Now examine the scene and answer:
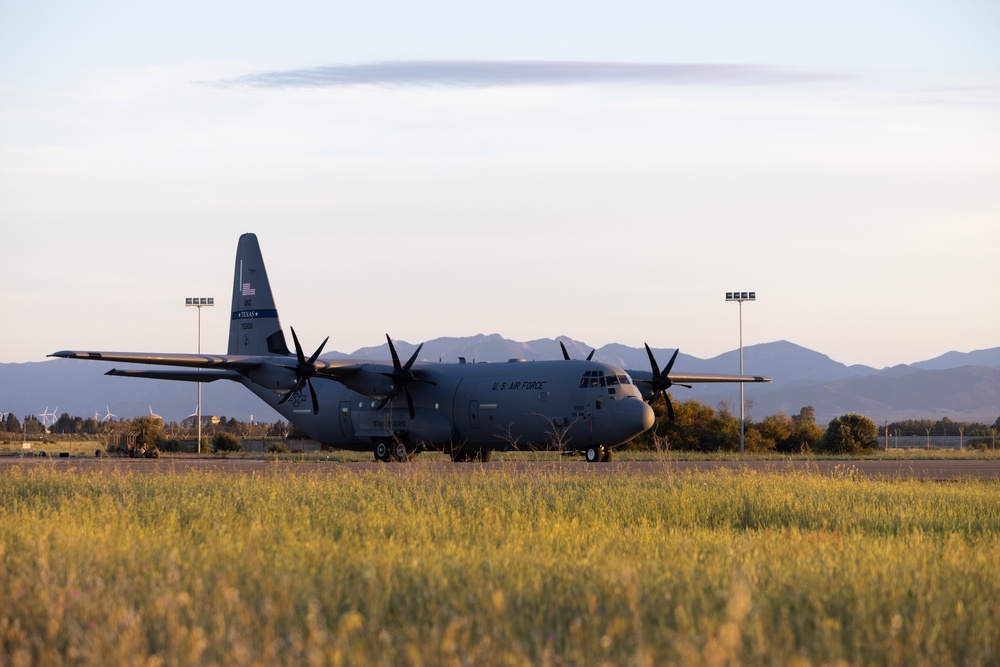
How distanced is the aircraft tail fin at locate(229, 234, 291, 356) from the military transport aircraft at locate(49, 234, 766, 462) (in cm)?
6

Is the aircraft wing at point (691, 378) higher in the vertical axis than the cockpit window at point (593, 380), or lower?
higher

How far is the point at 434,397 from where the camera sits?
39.8 metres

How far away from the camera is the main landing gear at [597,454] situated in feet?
120

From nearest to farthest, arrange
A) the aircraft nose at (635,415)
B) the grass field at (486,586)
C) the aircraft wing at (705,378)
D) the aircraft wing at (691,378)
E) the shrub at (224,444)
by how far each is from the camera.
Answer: the grass field at (486,586) < the aircraft nose at (635,415) < the aircraft wing at (691,378) < the aircraft wing at (705,378) < the shrub at (224,444)

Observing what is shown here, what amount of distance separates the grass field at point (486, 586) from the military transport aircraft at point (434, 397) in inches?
773

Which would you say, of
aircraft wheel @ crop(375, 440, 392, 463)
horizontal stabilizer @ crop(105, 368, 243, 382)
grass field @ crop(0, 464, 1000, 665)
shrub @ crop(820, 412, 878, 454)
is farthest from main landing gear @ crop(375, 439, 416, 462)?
grass field @ crop(0, 464, 1000, 665)

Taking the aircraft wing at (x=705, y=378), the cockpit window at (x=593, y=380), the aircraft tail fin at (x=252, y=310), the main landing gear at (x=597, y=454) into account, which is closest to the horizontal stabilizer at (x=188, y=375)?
the aircraft tail fin at (x=252, y=310)

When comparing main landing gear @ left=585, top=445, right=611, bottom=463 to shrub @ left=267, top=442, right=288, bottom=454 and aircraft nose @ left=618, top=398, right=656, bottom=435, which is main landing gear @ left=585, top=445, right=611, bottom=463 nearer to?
aircraft nose @ left=618, top=398, right=656, bottom=435

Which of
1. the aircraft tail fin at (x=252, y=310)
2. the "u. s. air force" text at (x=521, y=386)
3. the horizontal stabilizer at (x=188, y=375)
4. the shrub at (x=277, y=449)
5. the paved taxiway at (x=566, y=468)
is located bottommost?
the shrub at (x=277, y=449)

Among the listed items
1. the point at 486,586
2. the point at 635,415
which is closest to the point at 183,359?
the point at 635,415

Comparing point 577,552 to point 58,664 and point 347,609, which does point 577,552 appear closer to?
point 347,609

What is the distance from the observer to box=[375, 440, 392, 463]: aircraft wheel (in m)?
41.1

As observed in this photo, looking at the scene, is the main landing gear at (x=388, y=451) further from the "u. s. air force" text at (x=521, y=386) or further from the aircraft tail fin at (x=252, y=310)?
the aircraft tail fin at (x=252, y=310)

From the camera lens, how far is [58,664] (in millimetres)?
6246
